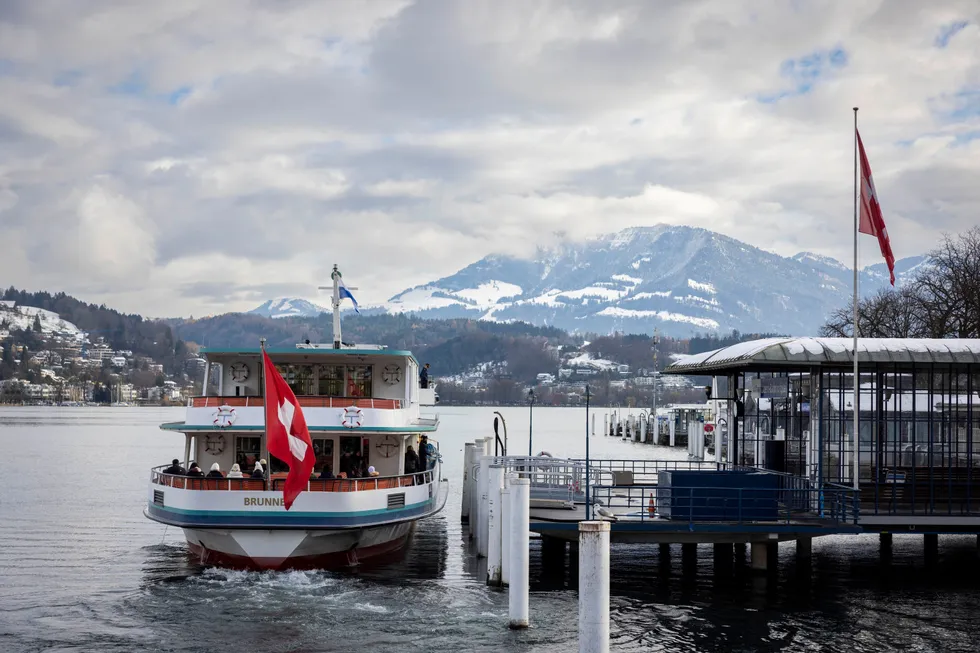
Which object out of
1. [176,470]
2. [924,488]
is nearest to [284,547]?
[176,470]

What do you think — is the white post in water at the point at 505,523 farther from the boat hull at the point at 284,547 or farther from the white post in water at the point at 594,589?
the white post in water at the point at 594,589

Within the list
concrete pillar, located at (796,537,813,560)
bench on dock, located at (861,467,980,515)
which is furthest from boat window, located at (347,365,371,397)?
bench on dock, located at (861,467,980,515)

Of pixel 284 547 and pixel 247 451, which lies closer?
pixel 284 547

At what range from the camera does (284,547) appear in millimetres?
27328

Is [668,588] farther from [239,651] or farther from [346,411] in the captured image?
[239,651]

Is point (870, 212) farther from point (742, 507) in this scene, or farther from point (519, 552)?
point (519, 552)

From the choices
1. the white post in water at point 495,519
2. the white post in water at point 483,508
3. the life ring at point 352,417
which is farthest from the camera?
the white post in water at point 483,508

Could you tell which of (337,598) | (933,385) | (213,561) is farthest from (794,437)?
(213,561)

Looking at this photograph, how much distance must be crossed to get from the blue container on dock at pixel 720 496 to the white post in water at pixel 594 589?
829 cm

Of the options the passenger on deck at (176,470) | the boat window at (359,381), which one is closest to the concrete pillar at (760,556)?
the boat window at (359,381)

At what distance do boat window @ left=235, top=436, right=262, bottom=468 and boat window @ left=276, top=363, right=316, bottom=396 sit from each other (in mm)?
2209

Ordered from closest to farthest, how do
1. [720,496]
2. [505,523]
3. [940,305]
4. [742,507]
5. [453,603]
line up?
[505,523] → [742,507] → [720,496] → [453,603] → [940,305]

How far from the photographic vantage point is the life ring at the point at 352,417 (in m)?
29.1

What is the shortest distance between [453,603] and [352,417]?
19.3 feet
